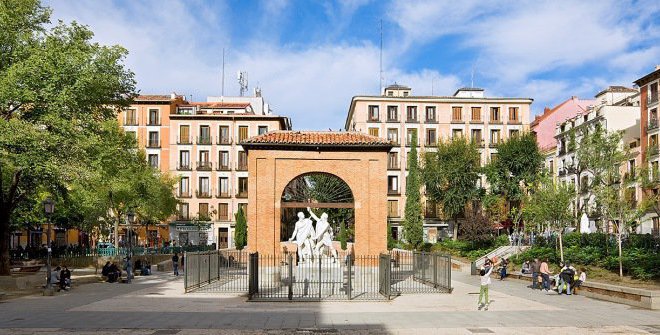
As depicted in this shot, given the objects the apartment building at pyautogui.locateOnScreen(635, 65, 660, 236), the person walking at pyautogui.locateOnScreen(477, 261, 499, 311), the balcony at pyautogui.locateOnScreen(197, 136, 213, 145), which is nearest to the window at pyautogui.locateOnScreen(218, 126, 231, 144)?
the balcony at pyautogui.locateOnScreen(197, 136, 213, 145)

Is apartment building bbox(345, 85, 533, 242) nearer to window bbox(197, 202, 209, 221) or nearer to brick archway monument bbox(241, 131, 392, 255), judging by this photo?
window bbox(197, 202, 209, 221)

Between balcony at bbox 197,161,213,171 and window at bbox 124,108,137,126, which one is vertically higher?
window at bbox 124,108,137,126

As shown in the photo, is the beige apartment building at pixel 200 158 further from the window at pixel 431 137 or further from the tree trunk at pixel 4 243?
the tree trunk at pixel 4 243

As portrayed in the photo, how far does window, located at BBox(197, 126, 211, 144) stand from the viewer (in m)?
66.5

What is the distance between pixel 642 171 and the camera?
30406mm

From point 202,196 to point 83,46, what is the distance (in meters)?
40.9

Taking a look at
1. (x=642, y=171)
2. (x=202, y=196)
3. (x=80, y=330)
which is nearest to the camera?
(x=80, y=330)

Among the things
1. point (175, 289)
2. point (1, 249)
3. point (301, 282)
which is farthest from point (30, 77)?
point (301, 282)

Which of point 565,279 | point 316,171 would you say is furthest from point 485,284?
point 316,171

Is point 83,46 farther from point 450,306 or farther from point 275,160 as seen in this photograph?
point 450,306

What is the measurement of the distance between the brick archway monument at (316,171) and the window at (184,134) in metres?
41.1

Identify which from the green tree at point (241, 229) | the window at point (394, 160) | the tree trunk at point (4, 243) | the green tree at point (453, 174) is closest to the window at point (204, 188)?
the green tree at point (241, 229)

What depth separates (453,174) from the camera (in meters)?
57.6

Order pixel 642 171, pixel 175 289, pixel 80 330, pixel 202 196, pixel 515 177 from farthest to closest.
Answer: pixel 202 196 < pixel 515 177 < pixel 642 171 < pixel 175 289 < pixel 80 330
